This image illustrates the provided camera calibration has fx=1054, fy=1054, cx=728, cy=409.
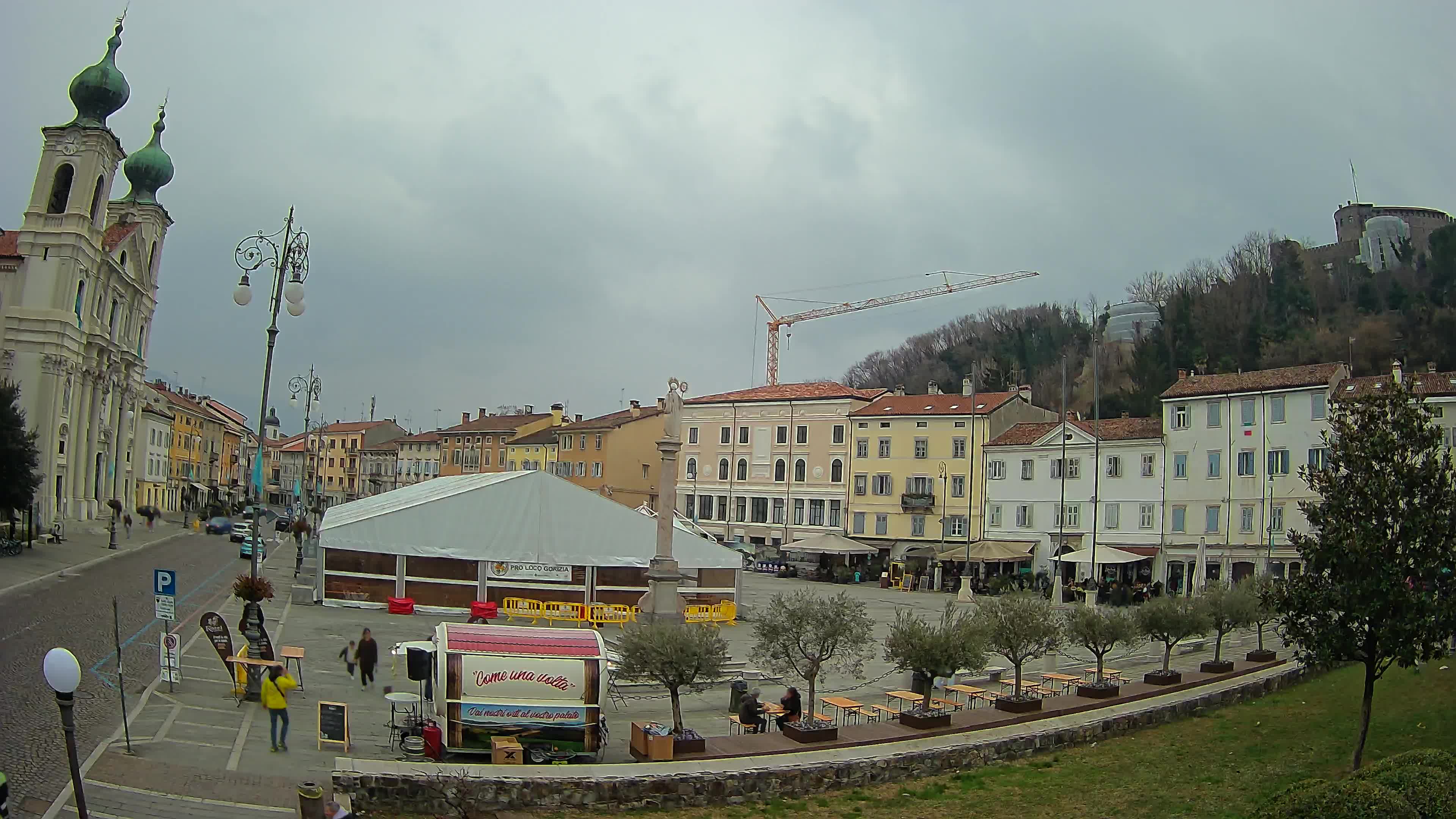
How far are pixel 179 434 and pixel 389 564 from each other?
8238 centimetres

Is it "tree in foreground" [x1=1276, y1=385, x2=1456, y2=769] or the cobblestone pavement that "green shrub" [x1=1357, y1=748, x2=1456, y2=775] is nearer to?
"tree in foreground" [x1=1276, y1=385, x2=1456, y2=769]

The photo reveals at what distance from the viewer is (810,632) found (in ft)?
60.8

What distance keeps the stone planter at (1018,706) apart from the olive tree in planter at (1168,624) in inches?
180

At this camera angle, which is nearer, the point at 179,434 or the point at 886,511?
the point at 886,511

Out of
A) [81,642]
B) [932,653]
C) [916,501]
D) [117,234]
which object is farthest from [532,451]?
[932,653]

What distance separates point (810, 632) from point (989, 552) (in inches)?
1452

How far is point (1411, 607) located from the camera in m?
14.7

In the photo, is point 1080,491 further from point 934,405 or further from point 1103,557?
point 934,405

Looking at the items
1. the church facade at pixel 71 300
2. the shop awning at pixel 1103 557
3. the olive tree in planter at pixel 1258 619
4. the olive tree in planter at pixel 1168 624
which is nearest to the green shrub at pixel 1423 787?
the olive tree in planter at pixel 1258 619

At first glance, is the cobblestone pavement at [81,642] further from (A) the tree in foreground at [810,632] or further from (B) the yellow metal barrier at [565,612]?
(A) the tree in foreground at [810,632]

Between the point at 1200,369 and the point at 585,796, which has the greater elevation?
the point at 1200,369

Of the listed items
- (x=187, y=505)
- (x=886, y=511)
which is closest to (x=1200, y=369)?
(x=886, y=511)

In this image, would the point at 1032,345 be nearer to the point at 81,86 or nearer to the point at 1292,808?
the point at 81,86

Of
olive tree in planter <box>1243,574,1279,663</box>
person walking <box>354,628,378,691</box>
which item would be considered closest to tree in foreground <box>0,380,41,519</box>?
person walking <box>354,628,378,691</box>
